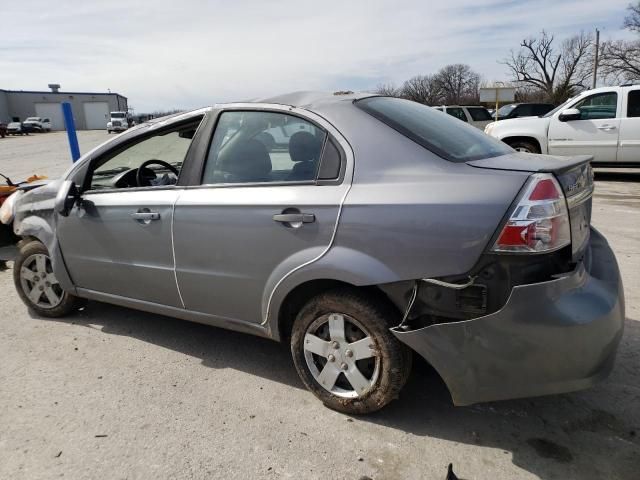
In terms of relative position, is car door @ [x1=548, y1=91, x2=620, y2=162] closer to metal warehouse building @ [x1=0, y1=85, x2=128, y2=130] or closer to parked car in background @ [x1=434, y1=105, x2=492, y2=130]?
parked car in background @ [x1=434, y1=105, x2=492, y2=130]

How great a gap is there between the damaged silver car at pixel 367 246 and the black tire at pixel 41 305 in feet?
1.96

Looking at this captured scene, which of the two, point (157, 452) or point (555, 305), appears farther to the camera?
point (157, 452)

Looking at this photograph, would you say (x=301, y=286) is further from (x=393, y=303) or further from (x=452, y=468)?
(x=452, y=468)

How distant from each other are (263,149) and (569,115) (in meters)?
9.22

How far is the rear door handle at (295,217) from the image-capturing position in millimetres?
2492

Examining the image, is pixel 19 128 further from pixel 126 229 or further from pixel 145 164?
pixel 126 229

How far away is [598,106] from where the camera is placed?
1014 cm

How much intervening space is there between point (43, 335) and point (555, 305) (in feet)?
11.7

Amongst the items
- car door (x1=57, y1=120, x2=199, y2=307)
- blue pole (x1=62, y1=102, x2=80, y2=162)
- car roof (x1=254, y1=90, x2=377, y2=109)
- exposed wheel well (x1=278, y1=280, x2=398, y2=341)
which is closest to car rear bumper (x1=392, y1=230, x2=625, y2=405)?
exposed wheel well (x1=278, y1=280, x2=398, y2=341)

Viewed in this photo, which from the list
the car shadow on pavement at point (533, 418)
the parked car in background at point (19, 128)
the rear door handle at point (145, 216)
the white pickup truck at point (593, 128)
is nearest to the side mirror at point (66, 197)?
the rear door handle at point (145, 216)

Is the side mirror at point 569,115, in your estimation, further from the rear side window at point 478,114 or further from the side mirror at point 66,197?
the side mirror at point 66,197

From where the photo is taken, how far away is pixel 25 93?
74.8 meters

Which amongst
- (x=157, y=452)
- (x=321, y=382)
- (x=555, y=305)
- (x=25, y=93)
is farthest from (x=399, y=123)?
(x=25, y=93)

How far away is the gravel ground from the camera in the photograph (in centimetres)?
230
